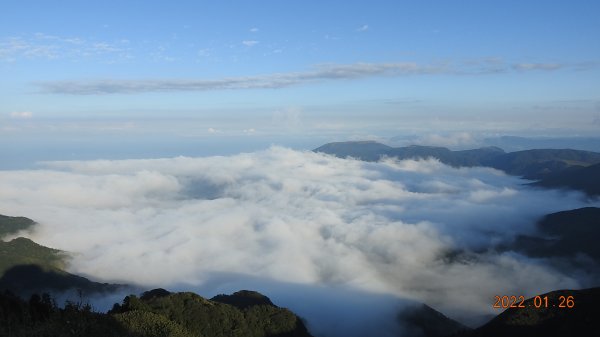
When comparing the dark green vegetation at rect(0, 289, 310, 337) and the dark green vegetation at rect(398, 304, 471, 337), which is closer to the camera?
the dark green vegetation at rect(0, 289, 310, 337)

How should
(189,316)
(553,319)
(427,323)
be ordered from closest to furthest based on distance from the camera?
(553,319)
(189,316)
(427,323)

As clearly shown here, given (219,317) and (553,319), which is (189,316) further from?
(553,319)

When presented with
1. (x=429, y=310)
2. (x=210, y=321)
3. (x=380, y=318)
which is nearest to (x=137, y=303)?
(x=210, y=321)

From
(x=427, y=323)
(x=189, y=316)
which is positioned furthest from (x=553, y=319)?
(x=189, y=316)

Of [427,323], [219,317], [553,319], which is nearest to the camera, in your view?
[553,319]

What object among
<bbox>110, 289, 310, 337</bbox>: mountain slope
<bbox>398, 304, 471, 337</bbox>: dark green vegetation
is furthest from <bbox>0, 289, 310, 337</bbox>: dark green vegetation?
<bbox>398, 304, 471, 337</bbox>: dark green vegetation

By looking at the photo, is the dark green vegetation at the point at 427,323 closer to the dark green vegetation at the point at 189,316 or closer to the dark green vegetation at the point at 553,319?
the dark green vegetation at the point at 189,316

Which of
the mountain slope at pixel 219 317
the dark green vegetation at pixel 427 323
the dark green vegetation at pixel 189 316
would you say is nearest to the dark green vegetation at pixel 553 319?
the mountain slope at pixel 219 317

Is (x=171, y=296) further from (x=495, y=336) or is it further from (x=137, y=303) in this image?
(x=495, y=336)

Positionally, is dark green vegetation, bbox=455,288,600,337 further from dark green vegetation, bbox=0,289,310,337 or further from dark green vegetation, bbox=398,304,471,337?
dark green vegetation, bbox=398,304,471,337
